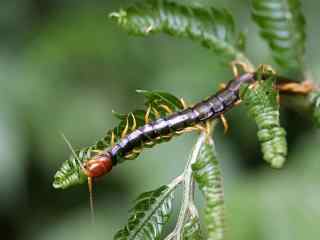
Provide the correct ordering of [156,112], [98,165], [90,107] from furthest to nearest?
[90,107], [156,112], [98,165]

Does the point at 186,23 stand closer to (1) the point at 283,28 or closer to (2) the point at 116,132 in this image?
(1) the point at 283,28

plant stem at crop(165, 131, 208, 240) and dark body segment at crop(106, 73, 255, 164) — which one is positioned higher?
dark body segment at crop(106, 73, 255, 164)

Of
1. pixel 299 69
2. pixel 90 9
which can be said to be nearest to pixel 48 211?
pixel 90 9

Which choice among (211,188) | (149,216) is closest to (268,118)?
(211,188)

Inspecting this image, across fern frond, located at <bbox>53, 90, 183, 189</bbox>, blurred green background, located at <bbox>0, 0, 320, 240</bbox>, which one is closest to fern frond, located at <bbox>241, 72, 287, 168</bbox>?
fern frond, located at <bbox>53, 90, 183, 189</bbox>

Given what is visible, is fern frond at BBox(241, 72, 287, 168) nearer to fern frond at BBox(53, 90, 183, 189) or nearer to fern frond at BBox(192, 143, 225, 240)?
fern frond at BBox(192, 143, 225, 240)

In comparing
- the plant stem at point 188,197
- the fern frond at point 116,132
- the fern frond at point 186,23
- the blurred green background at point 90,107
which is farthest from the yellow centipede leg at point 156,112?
the blurred green background at point 90,107

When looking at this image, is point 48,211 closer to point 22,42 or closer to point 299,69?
point 22,42

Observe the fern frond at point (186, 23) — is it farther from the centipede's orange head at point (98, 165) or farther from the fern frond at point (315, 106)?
the centipede's orange head at point (98, 165)

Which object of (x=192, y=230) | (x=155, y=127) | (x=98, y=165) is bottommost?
(x=192, y=230)
